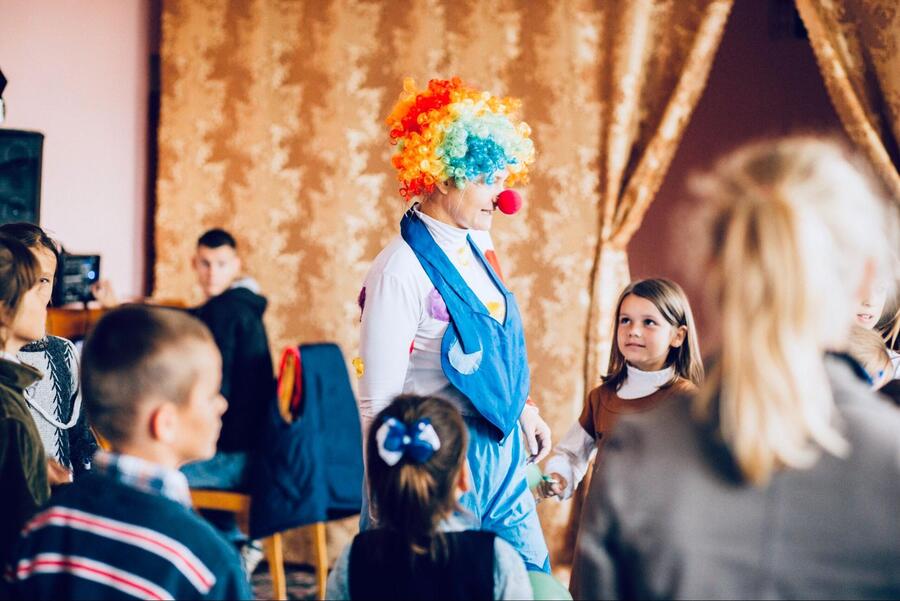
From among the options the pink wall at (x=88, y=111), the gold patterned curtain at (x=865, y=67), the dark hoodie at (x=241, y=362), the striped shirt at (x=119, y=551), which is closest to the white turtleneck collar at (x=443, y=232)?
the striped shirt at (x=119, y=551)

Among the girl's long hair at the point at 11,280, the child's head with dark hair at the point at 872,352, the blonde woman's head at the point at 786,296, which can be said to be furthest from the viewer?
the child's head with dark hair at the point at 872,352

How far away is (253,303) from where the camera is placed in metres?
3.76

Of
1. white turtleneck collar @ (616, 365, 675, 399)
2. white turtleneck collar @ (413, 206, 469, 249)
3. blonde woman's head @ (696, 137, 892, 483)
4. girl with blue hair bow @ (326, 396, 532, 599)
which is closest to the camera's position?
blonde woman's head @ (696, 137, 892, 483)

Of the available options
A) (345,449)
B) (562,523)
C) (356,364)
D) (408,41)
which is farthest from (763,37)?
(356,364)

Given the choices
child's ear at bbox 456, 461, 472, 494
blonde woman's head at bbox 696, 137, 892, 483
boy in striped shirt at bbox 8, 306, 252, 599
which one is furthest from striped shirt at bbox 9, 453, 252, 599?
blonde woman's head at bbox 696, 137, 892, 483

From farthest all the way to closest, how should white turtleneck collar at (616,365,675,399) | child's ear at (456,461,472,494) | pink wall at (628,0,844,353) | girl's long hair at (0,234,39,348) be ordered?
pink wall at (628,0,844,353)
white turtleneck collar at (616,365,675,399)
girl's long hair at (0,234,39,348)
child's ear at (456,461,472,494)

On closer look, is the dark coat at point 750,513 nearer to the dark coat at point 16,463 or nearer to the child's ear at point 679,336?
the dark coat at point 16,463

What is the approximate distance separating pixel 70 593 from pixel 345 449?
2143 millimetres

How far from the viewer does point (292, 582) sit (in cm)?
400

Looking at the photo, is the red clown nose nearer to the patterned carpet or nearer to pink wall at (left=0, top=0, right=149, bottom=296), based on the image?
the patterned carpet

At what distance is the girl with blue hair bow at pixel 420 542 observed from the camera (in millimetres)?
1521

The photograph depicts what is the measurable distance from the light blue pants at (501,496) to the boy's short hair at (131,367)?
0.86 m

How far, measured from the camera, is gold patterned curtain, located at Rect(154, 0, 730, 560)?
3.78m

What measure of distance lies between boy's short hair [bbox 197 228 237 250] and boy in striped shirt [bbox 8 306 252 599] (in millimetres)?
2625
